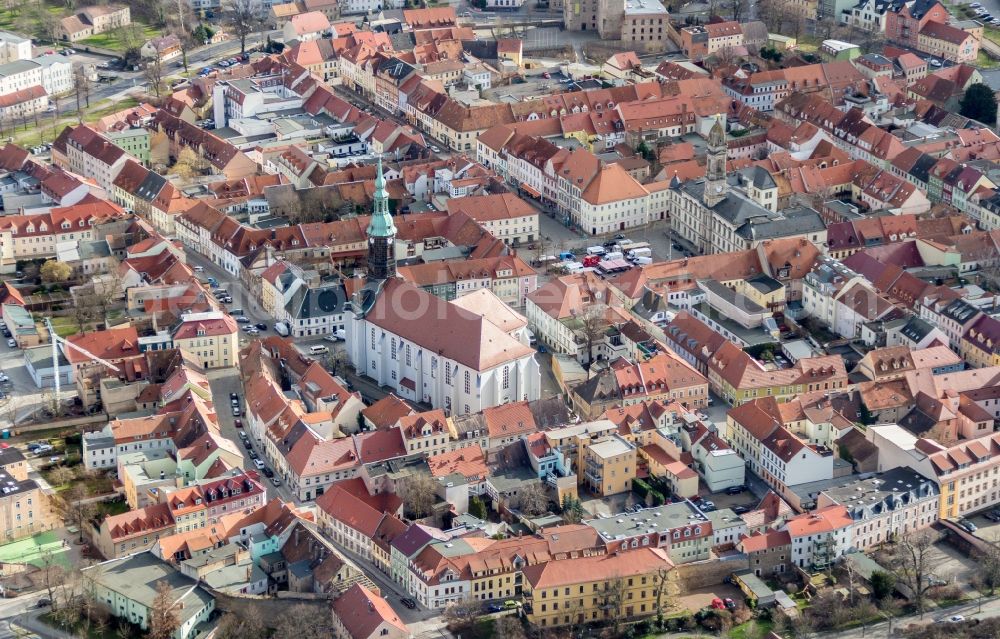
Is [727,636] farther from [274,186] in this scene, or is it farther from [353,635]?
[274,186]

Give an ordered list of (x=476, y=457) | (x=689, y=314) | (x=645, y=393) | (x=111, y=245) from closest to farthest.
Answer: (x=476, y=457) → (x=645, y=393) → (x=689, y=314) → (x=111, y=245)

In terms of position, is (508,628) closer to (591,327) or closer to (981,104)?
(591,327)

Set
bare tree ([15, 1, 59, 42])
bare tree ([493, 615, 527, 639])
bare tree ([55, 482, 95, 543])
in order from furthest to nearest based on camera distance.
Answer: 1. bare tree ([15, 1, 59, 42])
2. bare tree ([55, 482, 95, 543])
3. bare tree ([493, 615, 527, 639])

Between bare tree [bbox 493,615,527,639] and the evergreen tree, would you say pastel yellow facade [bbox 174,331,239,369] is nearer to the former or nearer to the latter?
bare tree [bbox 493,615,527,639]

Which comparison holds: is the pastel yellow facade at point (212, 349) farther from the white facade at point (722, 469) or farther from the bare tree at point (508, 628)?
the bare tree at point (508, 628)

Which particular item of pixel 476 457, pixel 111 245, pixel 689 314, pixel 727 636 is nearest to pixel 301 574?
pixel 476 457

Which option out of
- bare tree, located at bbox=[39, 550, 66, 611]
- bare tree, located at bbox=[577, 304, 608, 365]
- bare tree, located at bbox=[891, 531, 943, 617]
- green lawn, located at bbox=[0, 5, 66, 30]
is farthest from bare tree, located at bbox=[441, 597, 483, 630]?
green lawn, located at bbox=[0, 5, 66, 30]
